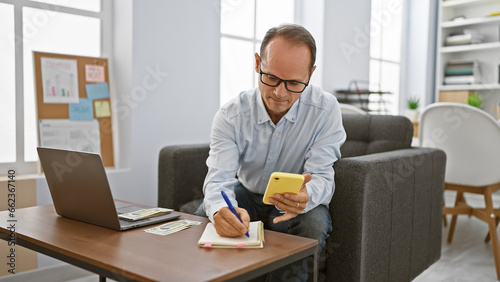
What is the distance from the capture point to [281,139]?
1695 millimetres

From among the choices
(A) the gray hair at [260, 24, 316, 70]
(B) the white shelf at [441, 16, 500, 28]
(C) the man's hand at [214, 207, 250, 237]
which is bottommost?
(C) the man's hand at [214, 207, 250, 237]

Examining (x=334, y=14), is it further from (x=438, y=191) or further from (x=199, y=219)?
(x=199, y=219)

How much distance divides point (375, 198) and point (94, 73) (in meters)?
1.62

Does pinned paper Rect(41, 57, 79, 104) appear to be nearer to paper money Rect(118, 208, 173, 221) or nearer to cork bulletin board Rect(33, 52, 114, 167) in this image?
cork bulletin board Rect(33, 52, 114, 167)

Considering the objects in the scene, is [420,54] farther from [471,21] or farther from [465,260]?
[465,260]

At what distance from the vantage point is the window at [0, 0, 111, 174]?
2.17 m

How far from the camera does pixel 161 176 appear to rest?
2033 mm

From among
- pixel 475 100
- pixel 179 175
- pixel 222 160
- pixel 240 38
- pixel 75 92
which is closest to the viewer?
pixel 222 160

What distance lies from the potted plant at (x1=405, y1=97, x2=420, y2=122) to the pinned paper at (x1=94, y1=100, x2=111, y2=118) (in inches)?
119

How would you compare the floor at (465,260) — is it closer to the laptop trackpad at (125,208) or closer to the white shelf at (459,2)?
the laptop trackpad at (125,208)

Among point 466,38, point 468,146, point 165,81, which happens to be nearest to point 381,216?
point 468,146

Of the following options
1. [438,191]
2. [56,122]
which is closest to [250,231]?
[438,191]

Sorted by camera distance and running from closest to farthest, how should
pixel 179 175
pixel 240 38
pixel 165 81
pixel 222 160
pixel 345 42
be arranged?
1. pixel 222 160
2. pixel 179 175
3. pixel 165 81
4. pixel 240 38
5. pixel 345 42

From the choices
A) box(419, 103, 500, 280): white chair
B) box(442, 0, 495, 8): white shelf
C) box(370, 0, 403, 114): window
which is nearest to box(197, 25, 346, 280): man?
box(419, 103, 500, 280): white chair
